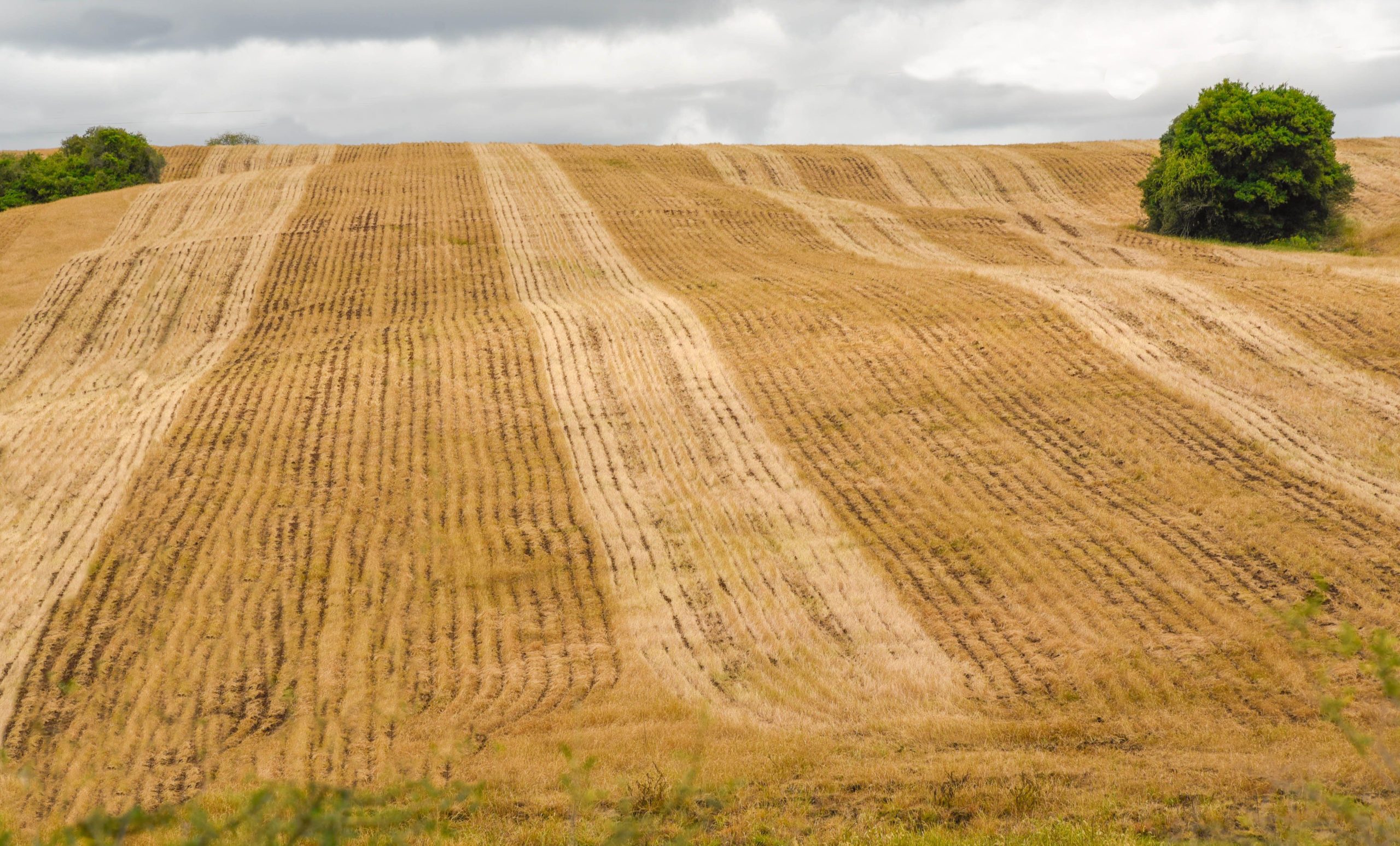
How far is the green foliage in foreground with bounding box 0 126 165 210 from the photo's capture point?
59781 mm

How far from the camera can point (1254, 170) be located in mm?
46406

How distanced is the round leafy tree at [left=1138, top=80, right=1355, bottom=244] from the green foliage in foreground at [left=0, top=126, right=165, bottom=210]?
57610mm

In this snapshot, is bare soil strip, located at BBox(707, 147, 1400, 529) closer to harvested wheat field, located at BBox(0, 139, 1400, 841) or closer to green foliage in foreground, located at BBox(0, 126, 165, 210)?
harvested wheat field, located at BBox(0, 139, 1400, 841)

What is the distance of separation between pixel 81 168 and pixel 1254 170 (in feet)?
209

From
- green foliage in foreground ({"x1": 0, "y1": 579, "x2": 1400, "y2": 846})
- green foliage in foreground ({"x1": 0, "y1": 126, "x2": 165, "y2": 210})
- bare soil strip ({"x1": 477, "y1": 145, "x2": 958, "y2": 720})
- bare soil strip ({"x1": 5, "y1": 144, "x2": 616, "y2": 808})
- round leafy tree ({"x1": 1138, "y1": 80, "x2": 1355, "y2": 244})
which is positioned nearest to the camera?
green foliage in foreground ({"x1": 0, "y1": 579, "x2": 1400, "y2": 846})

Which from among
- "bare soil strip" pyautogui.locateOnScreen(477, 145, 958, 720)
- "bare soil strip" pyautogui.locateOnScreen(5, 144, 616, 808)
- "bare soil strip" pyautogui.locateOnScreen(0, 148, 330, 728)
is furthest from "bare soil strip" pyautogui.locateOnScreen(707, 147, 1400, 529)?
"bare soil strip" pyautogui.locateOnScreen(0, 148, 330, 728)

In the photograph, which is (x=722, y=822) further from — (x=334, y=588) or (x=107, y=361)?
(x=107, y=361)

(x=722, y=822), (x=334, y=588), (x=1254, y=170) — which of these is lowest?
(x=334, y=588)

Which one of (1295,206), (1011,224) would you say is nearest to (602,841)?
(1011,224)

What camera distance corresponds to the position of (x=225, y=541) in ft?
61.7

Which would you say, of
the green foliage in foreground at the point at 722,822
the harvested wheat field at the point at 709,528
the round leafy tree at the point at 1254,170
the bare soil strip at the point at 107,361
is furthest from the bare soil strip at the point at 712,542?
the round leafy tree at the point at 1254,170

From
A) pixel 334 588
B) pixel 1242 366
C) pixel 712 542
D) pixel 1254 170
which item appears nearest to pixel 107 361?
pixel 334 588

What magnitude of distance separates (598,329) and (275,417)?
1026 centimetres

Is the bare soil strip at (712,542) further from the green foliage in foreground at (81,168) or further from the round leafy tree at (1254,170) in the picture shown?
the green foliage in foreground at (81,168)
